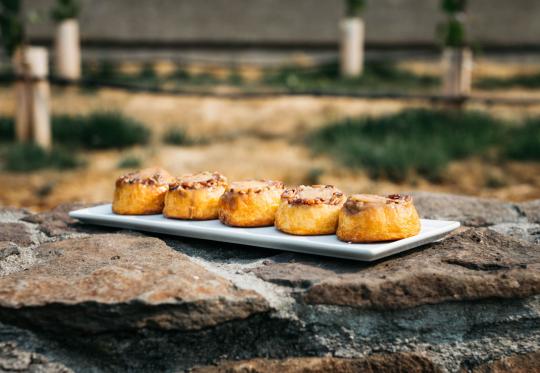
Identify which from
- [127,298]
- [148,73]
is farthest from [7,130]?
[127,298]

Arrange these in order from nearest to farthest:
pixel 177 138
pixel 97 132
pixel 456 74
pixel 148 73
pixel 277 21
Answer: pixel 456 74 < pixel 97 132 < pixel 177 138 < pixel 148 73 < pixel 277 21

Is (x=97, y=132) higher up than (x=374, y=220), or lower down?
higher up

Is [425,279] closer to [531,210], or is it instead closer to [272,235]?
[272,235]

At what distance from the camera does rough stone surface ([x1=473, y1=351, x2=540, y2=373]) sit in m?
1.54

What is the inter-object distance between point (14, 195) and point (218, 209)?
4597mm

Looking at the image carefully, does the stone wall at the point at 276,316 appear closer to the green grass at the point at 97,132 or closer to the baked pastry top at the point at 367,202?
the baked pastry top at the point at 367,202

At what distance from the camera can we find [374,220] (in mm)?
1566

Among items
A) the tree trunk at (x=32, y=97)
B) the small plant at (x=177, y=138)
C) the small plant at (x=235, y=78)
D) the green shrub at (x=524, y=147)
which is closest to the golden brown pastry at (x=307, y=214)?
the green shrub at (x=524, y=147)

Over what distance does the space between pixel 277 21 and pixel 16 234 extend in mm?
10648

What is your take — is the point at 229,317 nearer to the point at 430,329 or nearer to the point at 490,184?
the point at 430,329

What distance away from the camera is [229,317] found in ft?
4.67

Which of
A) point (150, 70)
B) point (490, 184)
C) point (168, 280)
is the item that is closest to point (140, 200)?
point (168, 280)

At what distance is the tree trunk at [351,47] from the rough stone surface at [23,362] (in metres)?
9.23

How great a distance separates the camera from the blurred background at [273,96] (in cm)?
647
